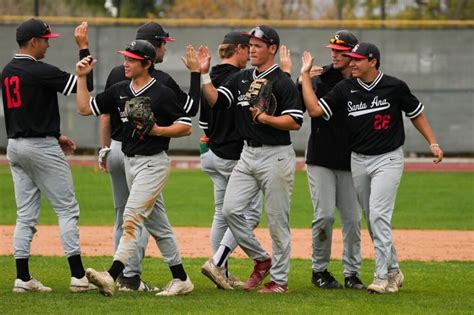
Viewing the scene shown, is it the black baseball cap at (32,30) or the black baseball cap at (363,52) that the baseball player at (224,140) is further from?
the black baseball cap at (32,30)

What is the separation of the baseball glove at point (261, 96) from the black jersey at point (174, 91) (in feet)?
1.37

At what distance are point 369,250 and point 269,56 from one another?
14.8 ft

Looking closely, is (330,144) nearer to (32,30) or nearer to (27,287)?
(32,30)

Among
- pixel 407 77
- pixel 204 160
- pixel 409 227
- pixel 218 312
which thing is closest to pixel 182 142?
pixel 407 77

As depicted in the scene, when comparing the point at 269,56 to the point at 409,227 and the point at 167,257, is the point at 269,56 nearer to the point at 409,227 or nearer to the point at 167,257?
the point at 167,257

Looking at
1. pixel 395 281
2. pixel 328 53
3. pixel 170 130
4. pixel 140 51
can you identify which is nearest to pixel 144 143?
pixel 170 130

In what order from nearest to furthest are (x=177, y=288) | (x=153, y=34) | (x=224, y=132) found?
(x=177, y=288), (x=153, y=34), (x=224, y=132)

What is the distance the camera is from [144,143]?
332 inches

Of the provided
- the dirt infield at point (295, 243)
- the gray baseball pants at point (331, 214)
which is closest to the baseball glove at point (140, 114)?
the gray baseball pants at point (331, 214)

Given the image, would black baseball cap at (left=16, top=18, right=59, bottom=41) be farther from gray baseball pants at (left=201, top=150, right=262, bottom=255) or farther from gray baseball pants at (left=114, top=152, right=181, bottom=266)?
gray baseball pants at (left=201, top=150, right=262, bottom=255)

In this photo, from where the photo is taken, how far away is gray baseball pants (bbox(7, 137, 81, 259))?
8.65m

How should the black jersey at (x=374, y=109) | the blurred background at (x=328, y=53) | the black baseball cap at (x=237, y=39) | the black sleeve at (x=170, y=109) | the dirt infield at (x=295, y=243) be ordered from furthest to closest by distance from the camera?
the blurred background at (x=328, y=53), the dirt infield at (x=295, y=243), the black baseball cap at (x=237, y=39), the black jersey at (x=374, y=109), the black sleeve at (x=170, y=109)

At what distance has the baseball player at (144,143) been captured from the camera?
8.27m

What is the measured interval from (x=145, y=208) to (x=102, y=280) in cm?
70
